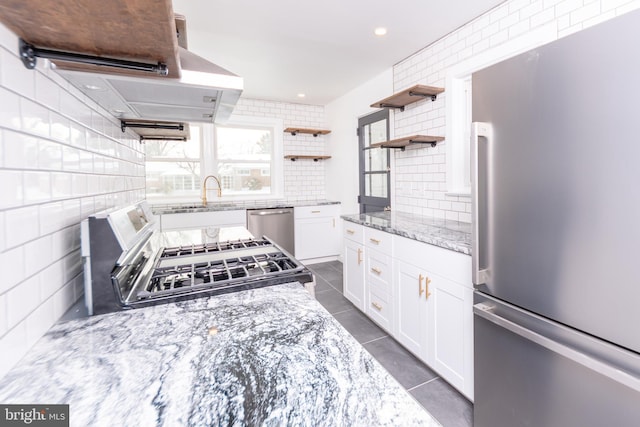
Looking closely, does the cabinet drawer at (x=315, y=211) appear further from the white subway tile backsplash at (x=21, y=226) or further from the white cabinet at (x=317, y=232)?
the white subway tile backsplash at (x=21, y=226)

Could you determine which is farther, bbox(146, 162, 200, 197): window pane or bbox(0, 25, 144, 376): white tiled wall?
bbox(146, 162, 200, 197): window pane

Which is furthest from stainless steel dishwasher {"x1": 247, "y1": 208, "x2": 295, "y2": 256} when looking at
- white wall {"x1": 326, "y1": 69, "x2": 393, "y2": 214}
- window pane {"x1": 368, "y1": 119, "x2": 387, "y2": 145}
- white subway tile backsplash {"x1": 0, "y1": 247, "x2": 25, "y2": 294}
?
white subway tile backsplash {"x1": 0, "y1": 247, "x2": 25, "y2": 294}

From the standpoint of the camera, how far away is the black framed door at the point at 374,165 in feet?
11.6

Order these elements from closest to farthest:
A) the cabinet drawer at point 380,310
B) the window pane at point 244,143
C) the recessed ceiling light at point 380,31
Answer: the cabinet drawer at point 380,310 → the recessed ceiling light at point 380,31 → the window pane at point 244,143

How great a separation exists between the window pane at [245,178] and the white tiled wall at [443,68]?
2233mm

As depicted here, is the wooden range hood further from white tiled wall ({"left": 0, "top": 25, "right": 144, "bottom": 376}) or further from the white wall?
the white wall

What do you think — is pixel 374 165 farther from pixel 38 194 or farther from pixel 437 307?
pixel 38 194

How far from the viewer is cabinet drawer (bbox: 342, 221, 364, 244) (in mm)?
2654

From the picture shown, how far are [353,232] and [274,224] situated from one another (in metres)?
1.62

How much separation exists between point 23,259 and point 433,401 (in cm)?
192

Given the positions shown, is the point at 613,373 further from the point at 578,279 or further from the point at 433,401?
the point at 433,401

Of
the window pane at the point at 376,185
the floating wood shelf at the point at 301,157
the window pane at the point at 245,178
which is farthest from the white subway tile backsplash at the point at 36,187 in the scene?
the floating wood shelf at the point at 301,157

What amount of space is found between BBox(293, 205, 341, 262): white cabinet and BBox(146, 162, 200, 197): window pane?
1531 millimetres

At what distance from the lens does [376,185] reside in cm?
379
